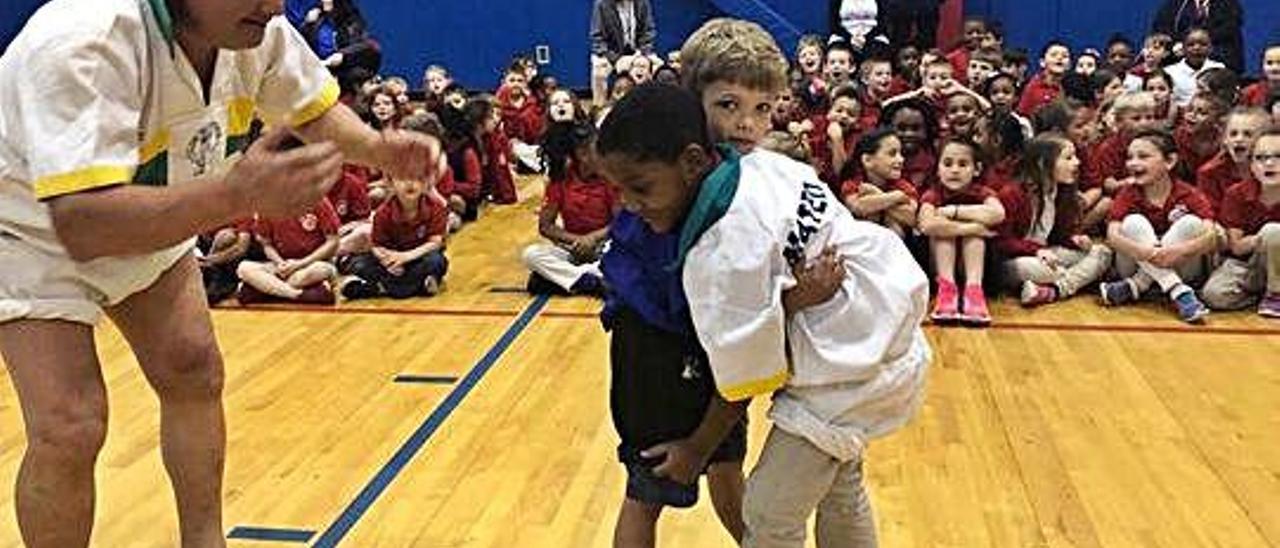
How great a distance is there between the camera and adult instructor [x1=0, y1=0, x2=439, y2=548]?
1.84 metres

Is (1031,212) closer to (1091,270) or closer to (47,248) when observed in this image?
(1091,270)

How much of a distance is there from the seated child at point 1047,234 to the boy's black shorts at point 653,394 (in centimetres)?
316

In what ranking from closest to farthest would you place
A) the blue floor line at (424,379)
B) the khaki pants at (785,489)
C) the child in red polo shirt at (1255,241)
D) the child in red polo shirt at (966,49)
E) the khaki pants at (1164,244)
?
the khaki pants at (785,489), the blue floor line at (424,379), the child in red polo shirt at (1255,241), the khaki pants at (1164,244), the child in red polo shirt at (966,49)

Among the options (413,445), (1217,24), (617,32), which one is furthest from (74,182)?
(1217,24)

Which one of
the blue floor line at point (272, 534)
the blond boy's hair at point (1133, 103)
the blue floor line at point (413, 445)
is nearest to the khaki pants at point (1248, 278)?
the blond boy's hair at point (1133, 103)

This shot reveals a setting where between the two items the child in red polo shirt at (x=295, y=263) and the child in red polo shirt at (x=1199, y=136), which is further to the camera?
the child in red polo shirt at (x=1199, y=136)

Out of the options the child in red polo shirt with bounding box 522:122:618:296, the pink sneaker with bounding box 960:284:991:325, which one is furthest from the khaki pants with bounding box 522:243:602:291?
the pink sneaker with bounding box 960:284:991:325

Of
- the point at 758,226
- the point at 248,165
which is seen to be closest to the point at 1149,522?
the point at 758,226

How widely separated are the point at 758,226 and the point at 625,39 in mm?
8504

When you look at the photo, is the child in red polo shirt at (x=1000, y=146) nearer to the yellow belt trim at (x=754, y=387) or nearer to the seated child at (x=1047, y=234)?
the seated child at (x=1047, y=234)

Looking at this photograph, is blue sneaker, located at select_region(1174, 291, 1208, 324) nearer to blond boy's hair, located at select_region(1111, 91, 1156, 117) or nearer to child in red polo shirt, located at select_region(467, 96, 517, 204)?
blond boy's hair, located at select_region(1111, 91, 1156, 117)

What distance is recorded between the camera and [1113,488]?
10.6ft

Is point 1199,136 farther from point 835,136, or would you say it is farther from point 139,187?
point 139,187

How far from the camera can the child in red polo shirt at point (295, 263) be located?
17.2 ft
